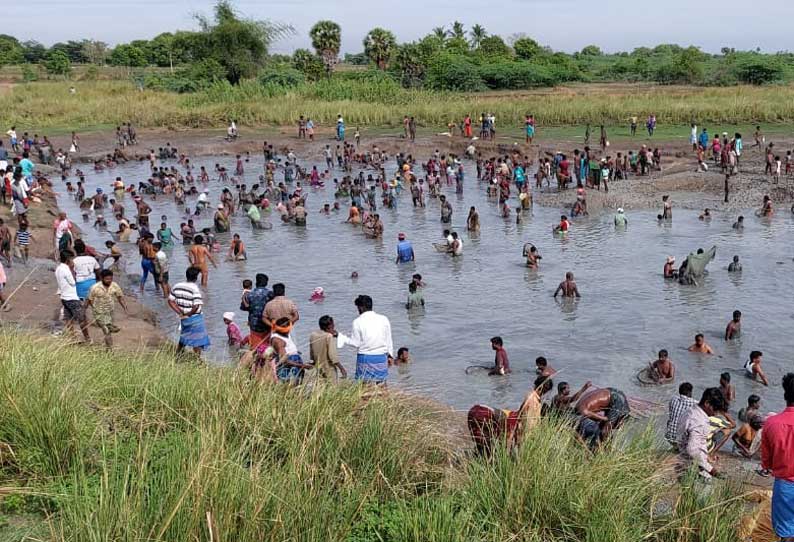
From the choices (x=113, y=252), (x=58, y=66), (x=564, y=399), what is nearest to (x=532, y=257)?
(x=113, y=252)

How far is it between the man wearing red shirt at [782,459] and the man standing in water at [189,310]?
734cm

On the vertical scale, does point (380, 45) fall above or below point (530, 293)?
above

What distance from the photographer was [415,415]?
718 cm

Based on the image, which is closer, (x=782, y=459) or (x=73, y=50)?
(x=782, y=459)

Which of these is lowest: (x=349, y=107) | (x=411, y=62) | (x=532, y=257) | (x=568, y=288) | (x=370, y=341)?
(x=568, y=288)

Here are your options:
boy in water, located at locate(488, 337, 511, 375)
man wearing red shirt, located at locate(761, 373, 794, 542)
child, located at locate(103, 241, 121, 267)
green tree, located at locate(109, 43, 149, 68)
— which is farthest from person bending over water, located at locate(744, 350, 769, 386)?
green tree, located at locate(109, 43, 149, 68)

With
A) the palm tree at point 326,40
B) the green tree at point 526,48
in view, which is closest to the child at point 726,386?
the palm tree at point 326,40

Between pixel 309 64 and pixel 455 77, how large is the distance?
13.7m

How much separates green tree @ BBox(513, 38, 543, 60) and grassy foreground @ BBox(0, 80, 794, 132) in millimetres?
30758

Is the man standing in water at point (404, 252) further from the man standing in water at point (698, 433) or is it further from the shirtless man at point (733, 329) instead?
the man standing in water at point (698, 433)

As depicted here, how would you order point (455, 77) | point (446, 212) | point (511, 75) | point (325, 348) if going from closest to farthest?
point (325, 348) < point (446, 212) < point (455, 77) < point (511, 75)

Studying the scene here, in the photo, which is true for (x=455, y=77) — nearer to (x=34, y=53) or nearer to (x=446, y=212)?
(x=446, y=212)

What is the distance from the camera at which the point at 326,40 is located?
72.5m

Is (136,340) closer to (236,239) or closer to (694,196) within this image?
(236,239)
